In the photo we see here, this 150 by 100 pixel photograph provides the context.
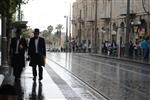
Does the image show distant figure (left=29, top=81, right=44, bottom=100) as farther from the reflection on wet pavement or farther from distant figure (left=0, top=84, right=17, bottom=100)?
distant figure (left=0, top=84, right=17, bottom=100)

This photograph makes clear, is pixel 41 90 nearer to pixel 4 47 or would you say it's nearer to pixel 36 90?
pixel 36 90

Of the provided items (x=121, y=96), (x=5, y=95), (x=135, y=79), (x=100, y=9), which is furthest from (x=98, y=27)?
(x=5, y=95)

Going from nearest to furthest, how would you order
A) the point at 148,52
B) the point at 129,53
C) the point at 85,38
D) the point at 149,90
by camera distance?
the point at 149,90 < the point at 148,52 < the point at 129,53 < the point at 85,38

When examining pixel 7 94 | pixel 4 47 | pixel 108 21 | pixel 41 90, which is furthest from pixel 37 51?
pixel 108 21

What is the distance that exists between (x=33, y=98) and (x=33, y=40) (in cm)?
507

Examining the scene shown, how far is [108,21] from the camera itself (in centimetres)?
7825

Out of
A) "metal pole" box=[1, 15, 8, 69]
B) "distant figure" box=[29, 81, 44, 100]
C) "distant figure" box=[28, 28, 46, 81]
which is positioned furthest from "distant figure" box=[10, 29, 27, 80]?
"metal pole" box=[1, 15, 8, 69]

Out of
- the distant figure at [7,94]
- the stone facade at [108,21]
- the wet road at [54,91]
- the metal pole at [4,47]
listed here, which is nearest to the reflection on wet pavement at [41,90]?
the wet road at [54,91]

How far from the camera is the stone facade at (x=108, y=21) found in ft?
199

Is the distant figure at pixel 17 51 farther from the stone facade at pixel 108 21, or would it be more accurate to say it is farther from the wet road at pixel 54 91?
the stone facade at pixel 108 21

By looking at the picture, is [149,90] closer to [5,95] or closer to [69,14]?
[5,95]

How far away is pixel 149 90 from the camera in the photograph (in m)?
18.2

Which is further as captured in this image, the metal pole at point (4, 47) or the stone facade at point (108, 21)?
the stone facade at point (108, 21)

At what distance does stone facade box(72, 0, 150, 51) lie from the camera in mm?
60688
